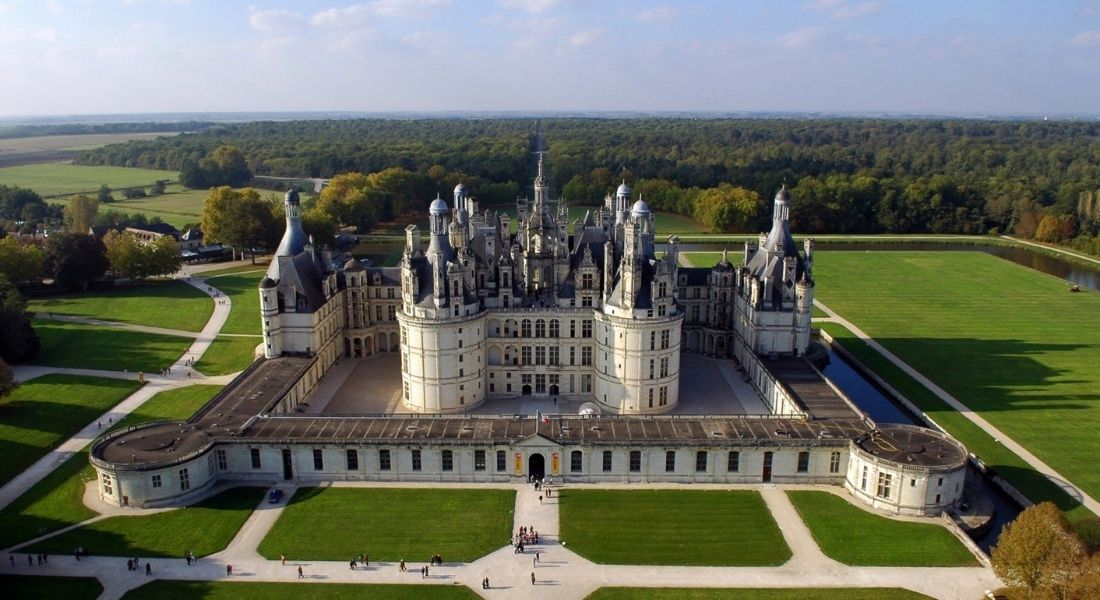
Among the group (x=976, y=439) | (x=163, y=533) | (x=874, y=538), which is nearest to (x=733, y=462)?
(x=874, y=538)

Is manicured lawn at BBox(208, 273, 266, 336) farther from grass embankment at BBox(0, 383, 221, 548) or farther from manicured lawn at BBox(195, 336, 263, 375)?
grass embankment at BBox(0, 383, 221, 548)

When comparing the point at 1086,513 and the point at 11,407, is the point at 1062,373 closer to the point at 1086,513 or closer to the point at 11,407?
the point at 1086,513

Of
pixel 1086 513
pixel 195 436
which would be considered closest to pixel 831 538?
pixel 1086 513

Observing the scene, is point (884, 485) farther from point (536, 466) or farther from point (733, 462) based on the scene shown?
point (536, 466)

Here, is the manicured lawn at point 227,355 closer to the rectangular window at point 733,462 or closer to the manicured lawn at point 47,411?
the manicured lawn at point 47,411

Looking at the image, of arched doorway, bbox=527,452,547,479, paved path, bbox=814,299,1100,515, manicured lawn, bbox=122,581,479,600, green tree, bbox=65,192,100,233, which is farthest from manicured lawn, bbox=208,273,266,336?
paved path, bbox=814,299,1100,515

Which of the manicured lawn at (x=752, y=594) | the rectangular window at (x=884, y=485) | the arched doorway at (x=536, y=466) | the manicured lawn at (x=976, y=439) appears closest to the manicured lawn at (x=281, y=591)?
the manicured lawn at (x=752, y=594)

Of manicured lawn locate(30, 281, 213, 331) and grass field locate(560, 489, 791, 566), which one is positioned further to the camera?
manicured lawn locate(30, 281, 213, 331)
